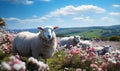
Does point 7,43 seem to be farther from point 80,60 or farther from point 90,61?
point 90,61

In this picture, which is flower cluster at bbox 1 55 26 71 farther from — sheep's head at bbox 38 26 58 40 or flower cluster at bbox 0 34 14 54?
flower cluster at bbox 0 34 14 54

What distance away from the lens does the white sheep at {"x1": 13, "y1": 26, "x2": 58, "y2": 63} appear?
10492 millimetres

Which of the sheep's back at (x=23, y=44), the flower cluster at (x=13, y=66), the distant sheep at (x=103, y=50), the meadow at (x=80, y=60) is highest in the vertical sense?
the flower cluster at (x=13, y=66)

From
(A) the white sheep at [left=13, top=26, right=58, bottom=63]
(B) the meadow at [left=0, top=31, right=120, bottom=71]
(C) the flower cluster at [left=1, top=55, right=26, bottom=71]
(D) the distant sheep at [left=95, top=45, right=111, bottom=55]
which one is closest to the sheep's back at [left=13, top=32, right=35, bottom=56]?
(A) the white sheep at [left=13, top=26, right=58, bottom=63]

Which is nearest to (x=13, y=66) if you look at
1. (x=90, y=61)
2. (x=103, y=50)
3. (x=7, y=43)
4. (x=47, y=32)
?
(x=47, y=32)

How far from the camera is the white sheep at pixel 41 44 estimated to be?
34.4ft

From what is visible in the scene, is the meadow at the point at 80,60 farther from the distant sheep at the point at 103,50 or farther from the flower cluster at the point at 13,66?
the distant sheep at the point at 103,50

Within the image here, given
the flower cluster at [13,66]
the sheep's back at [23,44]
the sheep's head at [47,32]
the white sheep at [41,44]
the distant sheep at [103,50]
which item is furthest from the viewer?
the distant sheep at [103,50]

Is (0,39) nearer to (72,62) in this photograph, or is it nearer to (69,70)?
(72,62)

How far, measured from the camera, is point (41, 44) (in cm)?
1064

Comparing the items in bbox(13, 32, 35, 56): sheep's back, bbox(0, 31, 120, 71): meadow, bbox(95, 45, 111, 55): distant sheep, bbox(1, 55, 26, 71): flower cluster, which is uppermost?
bbox(1, 55, 26, 71): flower cluster

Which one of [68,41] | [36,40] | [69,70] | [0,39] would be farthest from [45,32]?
[68,41]

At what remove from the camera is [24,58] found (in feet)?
39.0

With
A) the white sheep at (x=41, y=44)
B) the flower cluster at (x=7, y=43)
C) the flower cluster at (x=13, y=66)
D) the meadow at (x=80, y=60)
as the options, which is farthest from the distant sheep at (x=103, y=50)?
the flower cluster at (x=13, y=66)
